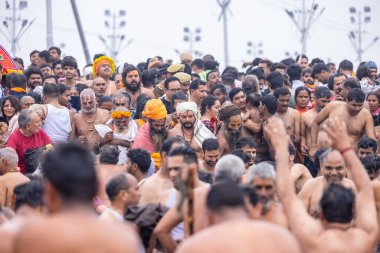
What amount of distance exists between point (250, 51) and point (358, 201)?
73.3 meters

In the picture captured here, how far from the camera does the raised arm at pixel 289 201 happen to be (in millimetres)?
7730

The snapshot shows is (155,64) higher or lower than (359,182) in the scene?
higher

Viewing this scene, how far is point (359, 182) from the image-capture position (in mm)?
8133

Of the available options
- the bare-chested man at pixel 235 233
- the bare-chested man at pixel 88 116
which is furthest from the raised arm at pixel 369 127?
the bare-chested man at pixel 235 233

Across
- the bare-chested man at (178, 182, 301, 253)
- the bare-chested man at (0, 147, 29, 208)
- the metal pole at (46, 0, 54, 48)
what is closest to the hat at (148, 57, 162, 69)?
the metal pole at (46, 0, 54, 48)

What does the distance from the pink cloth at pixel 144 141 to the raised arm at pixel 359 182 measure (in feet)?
17.9

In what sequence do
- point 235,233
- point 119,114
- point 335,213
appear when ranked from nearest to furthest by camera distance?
point 235,233
point 335,213
point 119,114

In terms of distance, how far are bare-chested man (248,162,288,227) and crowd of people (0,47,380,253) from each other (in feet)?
0.04

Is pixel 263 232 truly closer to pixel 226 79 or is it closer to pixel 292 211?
pixel 292 211

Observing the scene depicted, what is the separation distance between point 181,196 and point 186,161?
1.44m

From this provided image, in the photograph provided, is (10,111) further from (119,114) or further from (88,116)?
(119,114)

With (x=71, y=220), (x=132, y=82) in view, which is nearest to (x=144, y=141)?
(x=132, y=82)

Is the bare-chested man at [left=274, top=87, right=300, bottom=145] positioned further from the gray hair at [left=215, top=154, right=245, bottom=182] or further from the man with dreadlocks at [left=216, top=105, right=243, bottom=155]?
the gray hair at [left=215, top=154, right=245, bottom=182]

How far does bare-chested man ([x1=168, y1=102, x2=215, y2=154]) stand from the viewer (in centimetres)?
1352
